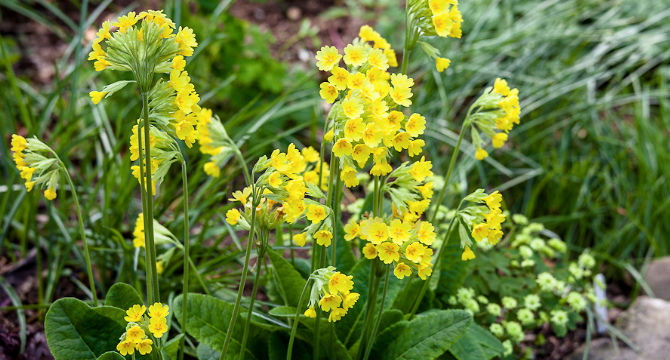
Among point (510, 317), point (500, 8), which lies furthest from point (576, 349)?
point (500, 8)

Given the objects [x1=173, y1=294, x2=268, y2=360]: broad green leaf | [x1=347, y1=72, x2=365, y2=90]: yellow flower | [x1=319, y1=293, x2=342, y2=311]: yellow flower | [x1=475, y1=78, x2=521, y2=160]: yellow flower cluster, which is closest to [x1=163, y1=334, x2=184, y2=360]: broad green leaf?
[x1=173, y1=294, x2=268, y2=360]: broad green leaf

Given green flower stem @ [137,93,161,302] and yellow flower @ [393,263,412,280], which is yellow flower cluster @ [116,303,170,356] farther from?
yellow flower @ [393,263,412,280]

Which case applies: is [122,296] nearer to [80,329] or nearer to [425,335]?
[80,329]

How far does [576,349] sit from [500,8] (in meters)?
2.60

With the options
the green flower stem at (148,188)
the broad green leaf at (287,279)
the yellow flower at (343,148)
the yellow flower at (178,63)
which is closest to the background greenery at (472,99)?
the broad green leaf at (287,279)

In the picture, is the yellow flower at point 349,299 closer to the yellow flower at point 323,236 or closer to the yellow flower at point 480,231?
the yellow flower at point 323,236

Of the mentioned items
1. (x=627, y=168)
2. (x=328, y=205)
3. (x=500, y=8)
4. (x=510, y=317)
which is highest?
(x=500, y=8)

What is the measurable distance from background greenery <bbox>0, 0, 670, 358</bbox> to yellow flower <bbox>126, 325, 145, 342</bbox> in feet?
3.60

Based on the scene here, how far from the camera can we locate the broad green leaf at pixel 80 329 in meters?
1.38

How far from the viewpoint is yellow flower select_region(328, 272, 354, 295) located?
3.81 ft

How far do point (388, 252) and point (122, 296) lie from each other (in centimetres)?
78

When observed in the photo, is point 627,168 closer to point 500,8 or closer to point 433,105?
point 433,105

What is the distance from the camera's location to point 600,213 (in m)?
2.94

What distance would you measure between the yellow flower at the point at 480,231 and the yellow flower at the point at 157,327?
74 centimetres
